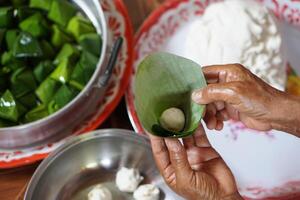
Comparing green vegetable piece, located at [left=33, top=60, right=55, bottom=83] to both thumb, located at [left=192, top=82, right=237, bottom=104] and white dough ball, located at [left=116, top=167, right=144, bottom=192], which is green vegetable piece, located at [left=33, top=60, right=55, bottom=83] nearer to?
white dough ball, located at [left=116, top=167, right=144, bottom=192]

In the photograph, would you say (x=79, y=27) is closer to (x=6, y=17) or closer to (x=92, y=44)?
(x=92, y=44)

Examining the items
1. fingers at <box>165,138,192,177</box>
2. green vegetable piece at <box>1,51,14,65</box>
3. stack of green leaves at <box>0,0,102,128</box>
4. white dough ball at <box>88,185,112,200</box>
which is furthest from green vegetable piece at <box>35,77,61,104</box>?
fingers at <box>165,138,192,177</box>

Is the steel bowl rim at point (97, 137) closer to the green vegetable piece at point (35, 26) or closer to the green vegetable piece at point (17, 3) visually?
the green vegetable piece at point (35, 26)

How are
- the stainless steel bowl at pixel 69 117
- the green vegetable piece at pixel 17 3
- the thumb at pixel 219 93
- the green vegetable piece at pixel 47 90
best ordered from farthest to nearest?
1. the green vegetable piece at pixel 17 3
2. the green vegetable piece at pixel 47 90
3. the stainless steel bowl at pixel 69 117
4. the thumb at pixel 219 93

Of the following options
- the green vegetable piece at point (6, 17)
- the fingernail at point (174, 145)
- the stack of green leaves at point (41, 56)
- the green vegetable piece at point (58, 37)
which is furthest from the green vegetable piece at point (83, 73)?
the fingernail at point (174, 145)

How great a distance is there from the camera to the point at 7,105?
93cm

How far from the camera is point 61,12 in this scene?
1047mm

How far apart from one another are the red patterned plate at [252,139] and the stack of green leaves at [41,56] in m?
0.12

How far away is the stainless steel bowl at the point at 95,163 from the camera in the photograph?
0.90 metres

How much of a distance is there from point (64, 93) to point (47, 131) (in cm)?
9

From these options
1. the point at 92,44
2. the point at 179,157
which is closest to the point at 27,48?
the point at 92,44

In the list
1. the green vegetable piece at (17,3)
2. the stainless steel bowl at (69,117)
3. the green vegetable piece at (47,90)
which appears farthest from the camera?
the green vegetable piece at (17,3)

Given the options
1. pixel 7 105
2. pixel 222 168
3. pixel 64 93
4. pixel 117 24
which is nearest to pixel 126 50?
pixel 117 24

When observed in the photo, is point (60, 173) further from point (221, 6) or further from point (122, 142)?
point (221, 6)
